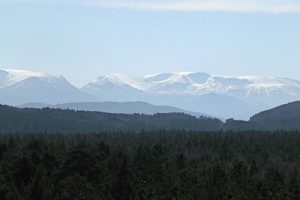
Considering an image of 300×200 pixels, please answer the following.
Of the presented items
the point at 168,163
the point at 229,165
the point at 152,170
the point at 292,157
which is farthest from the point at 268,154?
the point at 152,170

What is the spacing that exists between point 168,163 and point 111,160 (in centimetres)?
2741

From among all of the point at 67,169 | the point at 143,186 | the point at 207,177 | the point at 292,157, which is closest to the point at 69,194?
the point at 67,169

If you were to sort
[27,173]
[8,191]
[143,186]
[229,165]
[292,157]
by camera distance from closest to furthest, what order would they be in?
[8,191] < [27,173] < [143,186] < [229,165] < [292,157]

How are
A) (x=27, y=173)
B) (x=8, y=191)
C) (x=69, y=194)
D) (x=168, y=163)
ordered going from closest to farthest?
(x=8, y=191) < (x=69, y=194) < (x=27, y=173) < (x=168, y=163)

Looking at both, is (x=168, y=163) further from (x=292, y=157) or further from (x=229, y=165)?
(x=292, y=157)

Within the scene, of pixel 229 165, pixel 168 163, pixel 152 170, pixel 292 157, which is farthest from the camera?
pixel 292 157

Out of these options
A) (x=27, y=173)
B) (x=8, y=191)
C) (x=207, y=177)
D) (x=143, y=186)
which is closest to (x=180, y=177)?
(x=207, y=177)

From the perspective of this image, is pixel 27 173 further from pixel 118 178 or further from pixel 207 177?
pixel 207 177

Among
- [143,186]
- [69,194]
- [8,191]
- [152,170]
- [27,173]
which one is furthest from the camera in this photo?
[152,170]

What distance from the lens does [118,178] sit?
107312 millimetres

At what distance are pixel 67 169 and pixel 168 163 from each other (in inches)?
1608

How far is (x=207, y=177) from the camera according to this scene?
427 ft

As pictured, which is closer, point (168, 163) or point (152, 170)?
point (152, 170)

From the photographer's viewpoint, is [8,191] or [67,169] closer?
[8,191]
